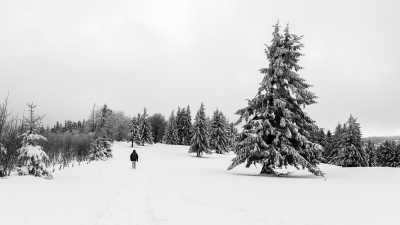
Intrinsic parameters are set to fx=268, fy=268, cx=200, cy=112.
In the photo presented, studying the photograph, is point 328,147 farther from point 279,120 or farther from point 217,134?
point 279,120

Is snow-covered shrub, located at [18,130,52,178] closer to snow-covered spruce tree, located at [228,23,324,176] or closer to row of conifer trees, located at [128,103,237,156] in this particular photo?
snow-covered spruce tree, located at [228,23,324,176]

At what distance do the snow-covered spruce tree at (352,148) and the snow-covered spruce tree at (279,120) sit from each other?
1139 inches

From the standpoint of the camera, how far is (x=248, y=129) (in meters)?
19.2

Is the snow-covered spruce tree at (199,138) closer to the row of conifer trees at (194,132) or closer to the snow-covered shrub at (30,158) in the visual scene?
the row of conifer trees at (194,132)

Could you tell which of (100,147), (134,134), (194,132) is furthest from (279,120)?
(134,134)

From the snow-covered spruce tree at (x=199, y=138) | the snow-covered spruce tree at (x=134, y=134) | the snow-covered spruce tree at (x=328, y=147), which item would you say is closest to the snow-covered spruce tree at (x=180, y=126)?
the snow-covered spruce tree at (x=134, y=134)

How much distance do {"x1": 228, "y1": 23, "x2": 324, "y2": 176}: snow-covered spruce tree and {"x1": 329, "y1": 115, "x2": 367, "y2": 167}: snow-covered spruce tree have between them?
28.9 metres

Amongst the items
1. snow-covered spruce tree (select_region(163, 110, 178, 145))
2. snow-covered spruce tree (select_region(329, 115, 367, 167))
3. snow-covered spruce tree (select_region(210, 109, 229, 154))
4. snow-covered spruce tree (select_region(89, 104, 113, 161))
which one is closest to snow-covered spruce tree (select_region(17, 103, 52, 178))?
snow-covered spruce tree (select_region(89, 104, 113, 161))

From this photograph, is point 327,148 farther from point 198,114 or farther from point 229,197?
point 229,197

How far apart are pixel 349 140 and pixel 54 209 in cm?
4617

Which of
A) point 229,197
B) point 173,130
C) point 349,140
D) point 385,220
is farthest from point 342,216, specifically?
point 173,130

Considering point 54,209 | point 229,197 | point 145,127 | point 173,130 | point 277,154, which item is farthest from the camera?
point 173,130

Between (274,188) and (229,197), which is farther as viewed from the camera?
(274,188)

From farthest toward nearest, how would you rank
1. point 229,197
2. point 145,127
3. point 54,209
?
point 145,127 < point 229,197 < point 54,209
